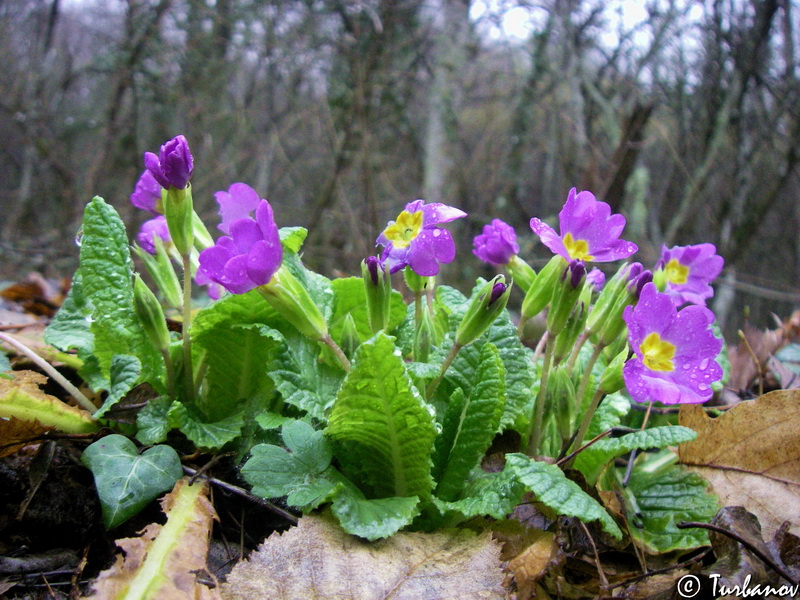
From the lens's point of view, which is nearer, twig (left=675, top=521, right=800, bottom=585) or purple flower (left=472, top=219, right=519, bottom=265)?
twig (left=675, top=521, right=800, bottom=585)

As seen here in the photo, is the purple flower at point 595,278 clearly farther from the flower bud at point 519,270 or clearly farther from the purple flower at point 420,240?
the purple flower at point 420,240

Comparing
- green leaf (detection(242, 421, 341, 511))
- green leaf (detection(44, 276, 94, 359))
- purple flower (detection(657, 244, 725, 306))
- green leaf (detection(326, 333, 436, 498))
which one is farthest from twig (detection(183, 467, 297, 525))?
purple flower (detection(657, 244, 725, 306))

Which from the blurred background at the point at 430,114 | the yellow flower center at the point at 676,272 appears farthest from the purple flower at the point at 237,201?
the blurred background at the point at 430,114

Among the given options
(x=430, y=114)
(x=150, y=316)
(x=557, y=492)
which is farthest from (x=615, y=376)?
(x=430, y=114)

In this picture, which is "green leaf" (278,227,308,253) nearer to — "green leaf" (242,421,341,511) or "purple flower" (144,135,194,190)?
"purple flower" (144,135,194,190)

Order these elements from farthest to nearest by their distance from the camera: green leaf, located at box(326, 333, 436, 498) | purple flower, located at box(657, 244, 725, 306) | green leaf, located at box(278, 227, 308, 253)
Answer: purple flower, located at box(657, 244, 725, 306), green leaf, located at box(278, 227, 308, 253), green leaf, located at box(326, 333, 436, 498)

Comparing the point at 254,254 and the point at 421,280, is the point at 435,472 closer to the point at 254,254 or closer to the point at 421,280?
the point at 421,280
